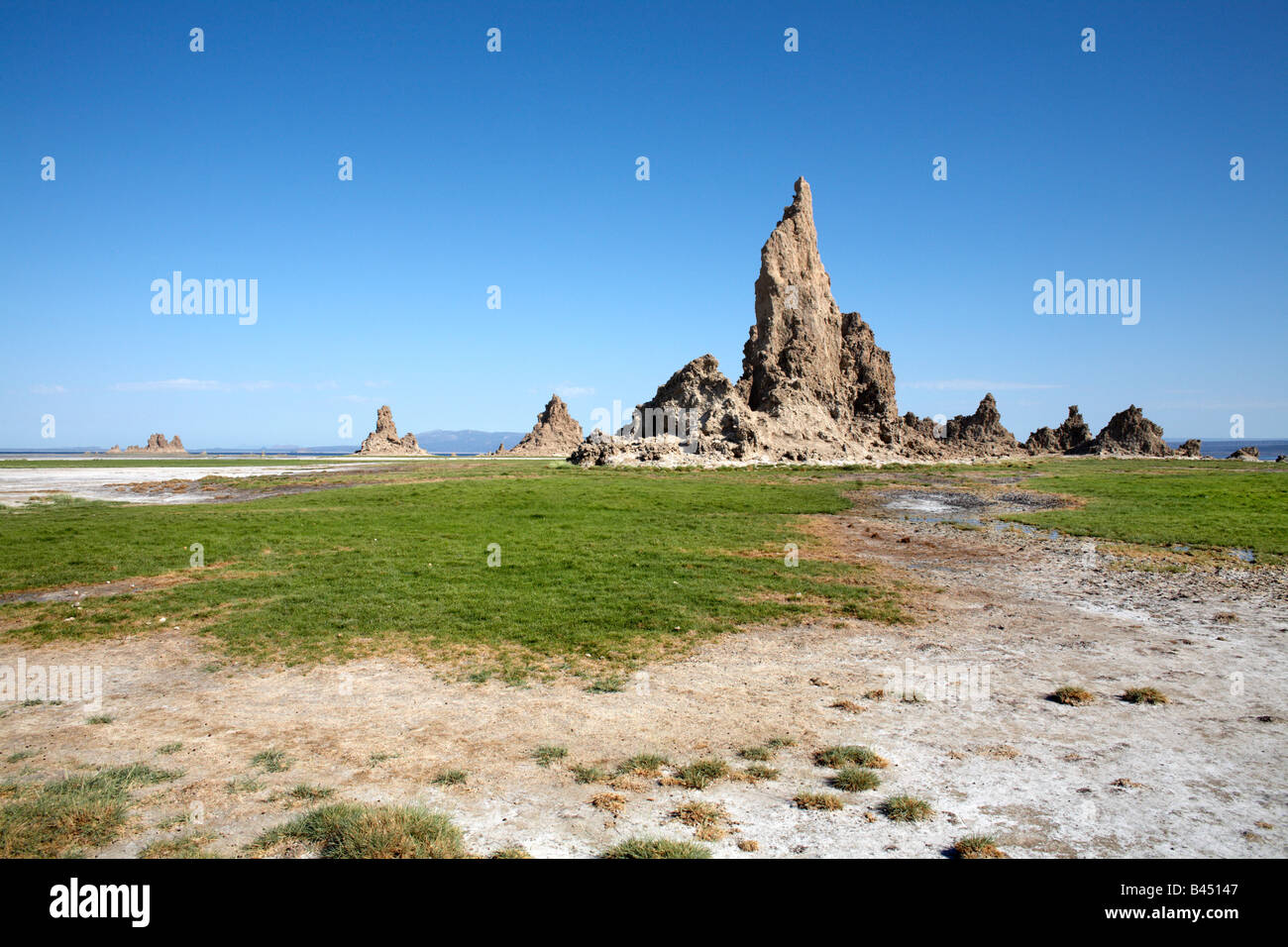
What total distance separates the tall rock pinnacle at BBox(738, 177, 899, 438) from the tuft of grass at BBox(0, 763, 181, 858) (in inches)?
3124

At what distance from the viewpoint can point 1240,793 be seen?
7.22 meters

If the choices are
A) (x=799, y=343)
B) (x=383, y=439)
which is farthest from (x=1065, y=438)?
(x=383, y=439)

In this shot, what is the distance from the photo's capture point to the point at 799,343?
87.4 meters

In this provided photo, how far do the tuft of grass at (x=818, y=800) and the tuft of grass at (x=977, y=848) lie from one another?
1196 millimetres

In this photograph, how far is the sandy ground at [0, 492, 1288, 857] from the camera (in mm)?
6598

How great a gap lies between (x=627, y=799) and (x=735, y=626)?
7.72 meters

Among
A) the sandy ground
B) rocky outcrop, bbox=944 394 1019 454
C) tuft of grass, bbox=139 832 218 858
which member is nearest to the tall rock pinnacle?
rocky outcrop, bbox=944 394 1019 454

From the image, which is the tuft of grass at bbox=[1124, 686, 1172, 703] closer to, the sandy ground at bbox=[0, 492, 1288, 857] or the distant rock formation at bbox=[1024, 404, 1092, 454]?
the sandy ground at bbox=[0, 492, 1288, 857]

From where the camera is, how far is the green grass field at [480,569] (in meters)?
13.8

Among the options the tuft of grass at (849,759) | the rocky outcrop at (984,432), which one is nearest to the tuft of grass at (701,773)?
the tuft of grass at (849,759)

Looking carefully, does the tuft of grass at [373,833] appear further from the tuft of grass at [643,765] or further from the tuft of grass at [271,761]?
the tuft of grass at [643,765]

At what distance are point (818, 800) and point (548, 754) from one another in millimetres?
3382
